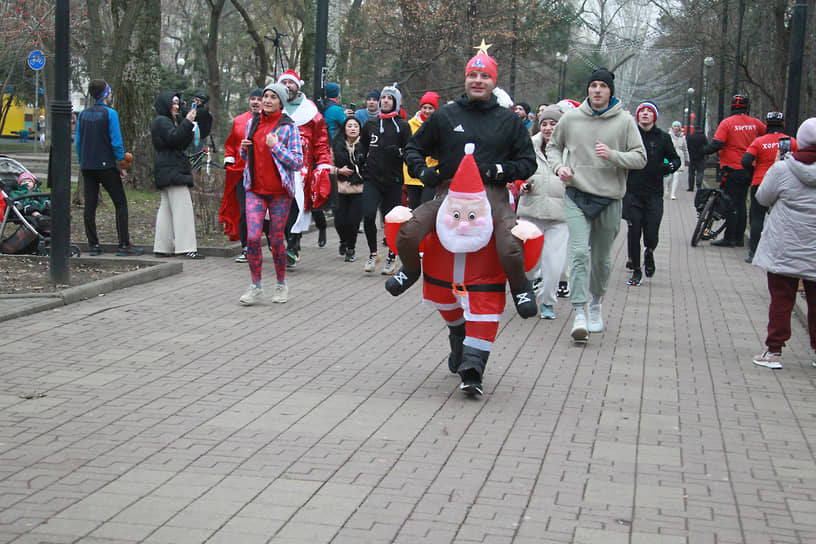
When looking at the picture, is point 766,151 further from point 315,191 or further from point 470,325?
point 470,325

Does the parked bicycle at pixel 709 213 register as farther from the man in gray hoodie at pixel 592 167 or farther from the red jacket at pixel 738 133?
the man in gray hoodie at pixel 592 167

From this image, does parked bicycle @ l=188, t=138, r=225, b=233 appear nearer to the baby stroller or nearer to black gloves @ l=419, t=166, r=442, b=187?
the baby stroller

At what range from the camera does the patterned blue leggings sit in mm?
9391

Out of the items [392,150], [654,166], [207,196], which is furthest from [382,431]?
[207,196]

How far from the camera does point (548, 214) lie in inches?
380

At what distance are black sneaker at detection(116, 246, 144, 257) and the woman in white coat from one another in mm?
7548

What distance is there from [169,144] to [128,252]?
1406mm

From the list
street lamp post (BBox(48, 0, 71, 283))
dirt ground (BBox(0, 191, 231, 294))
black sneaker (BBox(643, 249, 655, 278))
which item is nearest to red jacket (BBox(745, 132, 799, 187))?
black sneaker (BBox(643, 249, 655, 278))

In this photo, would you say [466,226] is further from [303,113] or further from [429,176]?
[303,113]

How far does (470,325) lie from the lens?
6496mm

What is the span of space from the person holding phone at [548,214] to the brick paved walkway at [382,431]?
1.01ft

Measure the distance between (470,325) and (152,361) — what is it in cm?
231

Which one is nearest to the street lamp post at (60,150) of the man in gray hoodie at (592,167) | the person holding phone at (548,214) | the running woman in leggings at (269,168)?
the running woman in leggings at (269,168)

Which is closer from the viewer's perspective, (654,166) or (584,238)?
(584,238)
